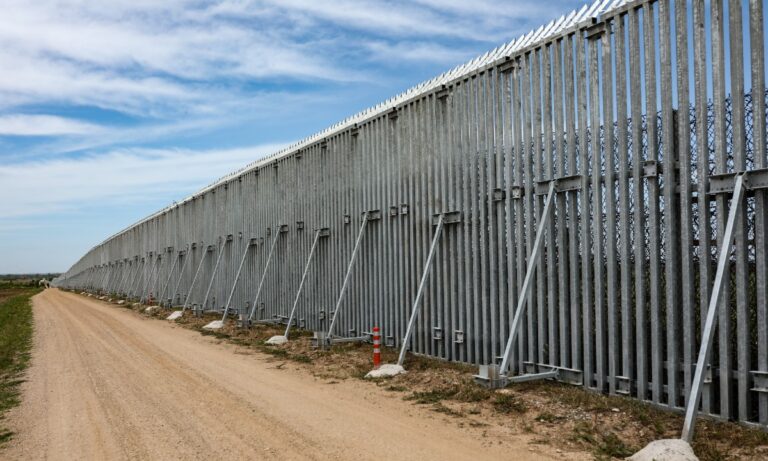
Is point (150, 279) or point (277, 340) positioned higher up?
point (150, 279)

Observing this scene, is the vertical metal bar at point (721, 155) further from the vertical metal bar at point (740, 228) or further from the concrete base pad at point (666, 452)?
the concrete base pad at point (666, 452)

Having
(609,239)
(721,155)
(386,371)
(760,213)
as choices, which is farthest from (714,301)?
(386,371)

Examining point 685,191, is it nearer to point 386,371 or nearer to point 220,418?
point 386,371

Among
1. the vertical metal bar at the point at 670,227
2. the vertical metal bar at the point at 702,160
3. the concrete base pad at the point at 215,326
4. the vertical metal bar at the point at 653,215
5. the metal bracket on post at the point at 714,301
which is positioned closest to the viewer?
the metal bracket on post at the point at 714,301

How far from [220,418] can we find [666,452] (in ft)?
20.0

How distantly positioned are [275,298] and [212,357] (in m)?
8.14

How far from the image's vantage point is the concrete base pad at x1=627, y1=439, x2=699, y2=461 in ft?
20.9

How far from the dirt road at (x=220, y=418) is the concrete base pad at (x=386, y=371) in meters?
0.58

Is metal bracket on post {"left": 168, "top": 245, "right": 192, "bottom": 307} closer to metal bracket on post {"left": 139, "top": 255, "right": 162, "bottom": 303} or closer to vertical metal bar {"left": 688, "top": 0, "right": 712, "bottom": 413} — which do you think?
metal bracket on post {"left": 139, "top": 255, "right": 162, "bottom": 303}

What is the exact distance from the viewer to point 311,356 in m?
15.5

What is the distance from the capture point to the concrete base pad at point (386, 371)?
487 inches

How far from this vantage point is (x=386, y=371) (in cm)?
1247

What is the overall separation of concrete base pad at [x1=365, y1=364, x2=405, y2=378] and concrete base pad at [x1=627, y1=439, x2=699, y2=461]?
6215 mm

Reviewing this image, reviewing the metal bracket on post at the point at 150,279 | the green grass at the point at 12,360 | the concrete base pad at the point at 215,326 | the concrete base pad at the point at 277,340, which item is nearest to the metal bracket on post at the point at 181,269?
the metal bracket on post at the point at 150,279
